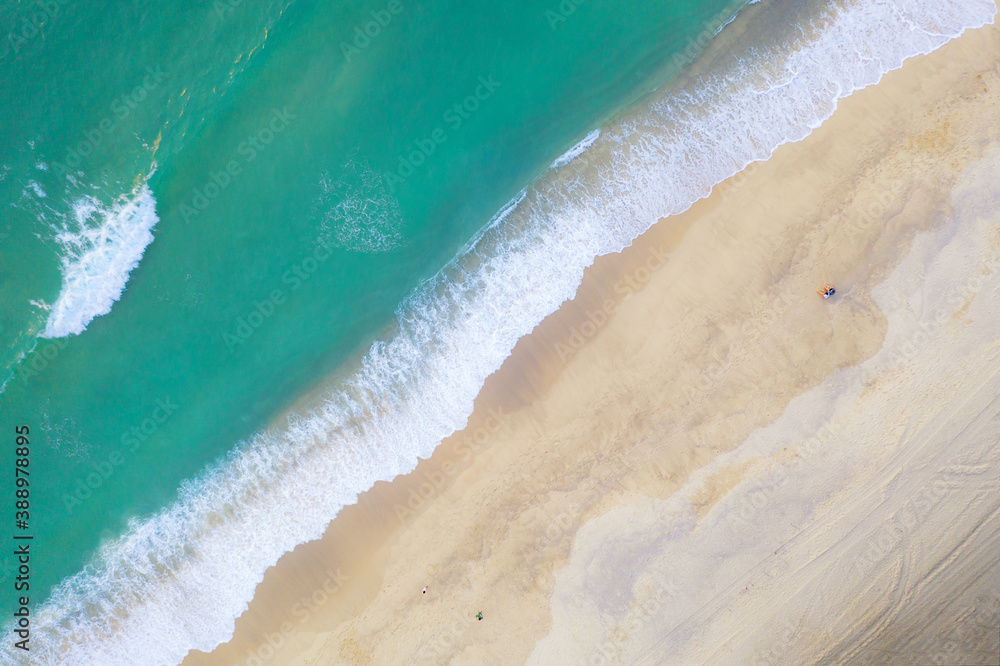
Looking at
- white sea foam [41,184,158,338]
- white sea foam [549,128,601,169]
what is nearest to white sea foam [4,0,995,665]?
white sea foam [549,128,601,169]

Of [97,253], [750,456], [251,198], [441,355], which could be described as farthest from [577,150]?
[97,253]

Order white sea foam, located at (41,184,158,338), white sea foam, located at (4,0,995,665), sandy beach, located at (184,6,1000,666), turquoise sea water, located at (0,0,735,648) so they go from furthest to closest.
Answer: white sea foam, located at (41,184,158,338)
turquoise sea water, located at (0,0,735,648)
white sea foam, located at (4,0,995,665)
sandy beach, located at (184,6,1000,666)

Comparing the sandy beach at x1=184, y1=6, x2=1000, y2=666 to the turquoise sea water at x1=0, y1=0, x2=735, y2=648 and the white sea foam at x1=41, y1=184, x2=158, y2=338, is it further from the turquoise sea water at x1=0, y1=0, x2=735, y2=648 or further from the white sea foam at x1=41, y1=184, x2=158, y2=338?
the white sea foam at x1=41, y1=184, x2=158, y2=338

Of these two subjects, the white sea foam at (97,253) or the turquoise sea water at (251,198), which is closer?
the turquoise sea water at (251,198)

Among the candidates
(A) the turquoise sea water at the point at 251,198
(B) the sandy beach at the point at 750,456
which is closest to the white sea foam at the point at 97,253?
(A) the turquoise sea water at the point at 251,198

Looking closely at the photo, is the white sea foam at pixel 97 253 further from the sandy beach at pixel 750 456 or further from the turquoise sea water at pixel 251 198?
the sandy beach at pixel 750 456
